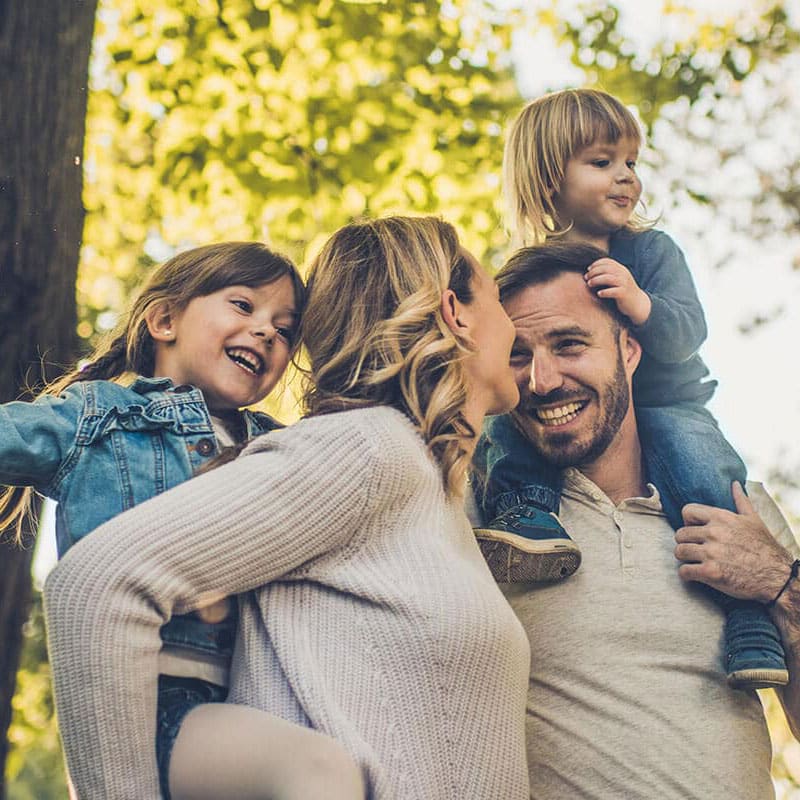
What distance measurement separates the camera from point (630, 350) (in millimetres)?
3516

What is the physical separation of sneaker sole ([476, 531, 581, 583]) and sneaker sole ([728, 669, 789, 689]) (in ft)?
1.57

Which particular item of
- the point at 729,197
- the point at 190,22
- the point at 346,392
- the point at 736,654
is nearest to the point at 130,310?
the point at 346,392

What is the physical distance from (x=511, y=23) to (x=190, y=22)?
226 cm

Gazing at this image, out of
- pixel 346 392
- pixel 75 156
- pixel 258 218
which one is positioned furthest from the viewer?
pixel 258 218

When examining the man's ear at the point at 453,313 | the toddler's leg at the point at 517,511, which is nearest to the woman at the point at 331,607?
the man's ear at the point at 453,313

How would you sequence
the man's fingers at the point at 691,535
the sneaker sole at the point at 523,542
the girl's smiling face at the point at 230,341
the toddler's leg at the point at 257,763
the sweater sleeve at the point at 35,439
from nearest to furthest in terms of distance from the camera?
the toddler's leg at the point at 257,763, the sweater sleeve at the point at 35,439, the girl's smiling face at the point at 230,341, the sneaker sole at the point at 523,542, the man's fingers at the point at 691,535

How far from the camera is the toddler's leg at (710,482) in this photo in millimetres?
2984

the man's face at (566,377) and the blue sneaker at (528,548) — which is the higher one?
the man's face at (566,377)

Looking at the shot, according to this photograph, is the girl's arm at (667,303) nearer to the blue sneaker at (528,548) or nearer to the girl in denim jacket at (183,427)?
the blue sneaker at (528,548)

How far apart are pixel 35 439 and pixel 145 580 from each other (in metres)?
0.59

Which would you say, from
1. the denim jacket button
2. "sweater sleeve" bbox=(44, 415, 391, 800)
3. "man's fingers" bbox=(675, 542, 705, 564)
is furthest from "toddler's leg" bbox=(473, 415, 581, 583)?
"sweater sleeve" bbox=(44, 415, 391, 800)

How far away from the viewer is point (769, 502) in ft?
11.5

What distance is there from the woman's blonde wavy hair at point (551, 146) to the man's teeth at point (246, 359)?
1292mm

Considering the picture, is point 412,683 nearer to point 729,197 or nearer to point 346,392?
point 346,392
